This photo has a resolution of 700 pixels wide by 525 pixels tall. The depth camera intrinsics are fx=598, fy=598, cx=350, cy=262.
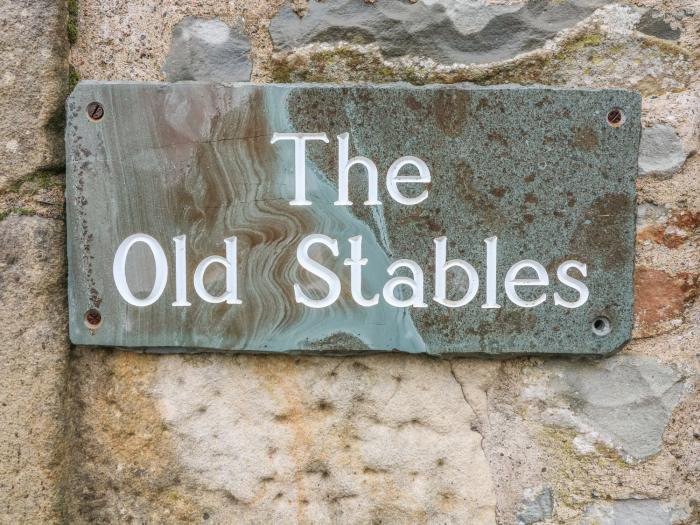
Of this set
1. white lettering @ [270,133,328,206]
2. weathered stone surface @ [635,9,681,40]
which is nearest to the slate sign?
white lettering @ [270,133,328,206]

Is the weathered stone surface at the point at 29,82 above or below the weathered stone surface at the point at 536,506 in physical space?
above

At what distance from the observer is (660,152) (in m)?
0.93

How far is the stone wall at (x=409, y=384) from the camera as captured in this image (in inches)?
36.5

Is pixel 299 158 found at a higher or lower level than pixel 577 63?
lower

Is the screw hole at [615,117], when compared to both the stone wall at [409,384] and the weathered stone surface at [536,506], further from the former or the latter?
the weathered stone surface at [536,506]

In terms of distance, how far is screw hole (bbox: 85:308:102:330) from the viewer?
923mm

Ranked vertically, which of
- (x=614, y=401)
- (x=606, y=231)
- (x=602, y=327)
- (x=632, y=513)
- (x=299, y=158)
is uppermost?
(x=299, y=158)

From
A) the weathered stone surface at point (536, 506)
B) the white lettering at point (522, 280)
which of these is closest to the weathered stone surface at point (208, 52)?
the white lettering at point (522, 280)

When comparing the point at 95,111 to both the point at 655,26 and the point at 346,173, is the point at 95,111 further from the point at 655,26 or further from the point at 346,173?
the point at 655,26

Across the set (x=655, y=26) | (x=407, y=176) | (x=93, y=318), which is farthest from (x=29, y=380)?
(x=655, y=26)

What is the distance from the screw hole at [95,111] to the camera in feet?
2.99

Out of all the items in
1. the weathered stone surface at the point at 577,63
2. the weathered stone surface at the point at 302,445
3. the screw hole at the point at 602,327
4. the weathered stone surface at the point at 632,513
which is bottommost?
the weathered stone surface at the point at 632,513

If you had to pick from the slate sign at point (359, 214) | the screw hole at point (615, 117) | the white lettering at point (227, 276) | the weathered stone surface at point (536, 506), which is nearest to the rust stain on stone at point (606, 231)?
the slate sign at point (359, 214)

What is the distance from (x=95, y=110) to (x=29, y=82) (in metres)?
0.10
